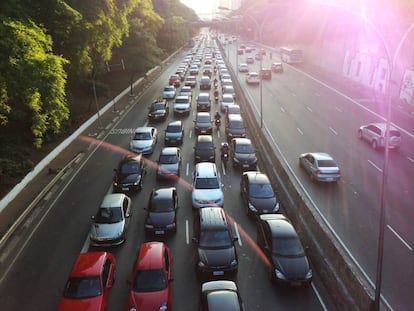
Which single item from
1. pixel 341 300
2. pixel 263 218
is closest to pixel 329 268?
pixel 341 300

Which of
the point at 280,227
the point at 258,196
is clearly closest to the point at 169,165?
the point at 258,196

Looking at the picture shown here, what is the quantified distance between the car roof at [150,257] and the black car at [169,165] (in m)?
8.49

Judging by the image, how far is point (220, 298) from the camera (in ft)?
35.3

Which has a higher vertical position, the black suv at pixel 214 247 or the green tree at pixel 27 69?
the green tree at pixel 27 69

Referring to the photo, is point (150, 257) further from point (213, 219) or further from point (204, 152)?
point (204, 152)

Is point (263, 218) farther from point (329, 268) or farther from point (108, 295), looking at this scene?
point (108, 295)

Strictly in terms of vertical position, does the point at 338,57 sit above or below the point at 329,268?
above

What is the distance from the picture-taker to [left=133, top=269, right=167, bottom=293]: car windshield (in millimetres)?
12008

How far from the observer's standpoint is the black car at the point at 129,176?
20.6 m

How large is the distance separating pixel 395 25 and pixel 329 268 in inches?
1555

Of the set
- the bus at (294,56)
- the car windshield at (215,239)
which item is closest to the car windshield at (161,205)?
the car windshield at (215,239)

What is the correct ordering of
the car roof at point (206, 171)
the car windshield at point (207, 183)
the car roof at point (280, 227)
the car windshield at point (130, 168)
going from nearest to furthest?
the car roof at point (280, 227), the car windshield at point (207, 183), the car roof at point (206, 171), the car windshield at point (130, 168)

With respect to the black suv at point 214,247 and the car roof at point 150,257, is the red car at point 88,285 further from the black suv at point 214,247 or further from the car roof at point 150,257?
the black suv at point 214,247

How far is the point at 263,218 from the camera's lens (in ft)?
50.8
